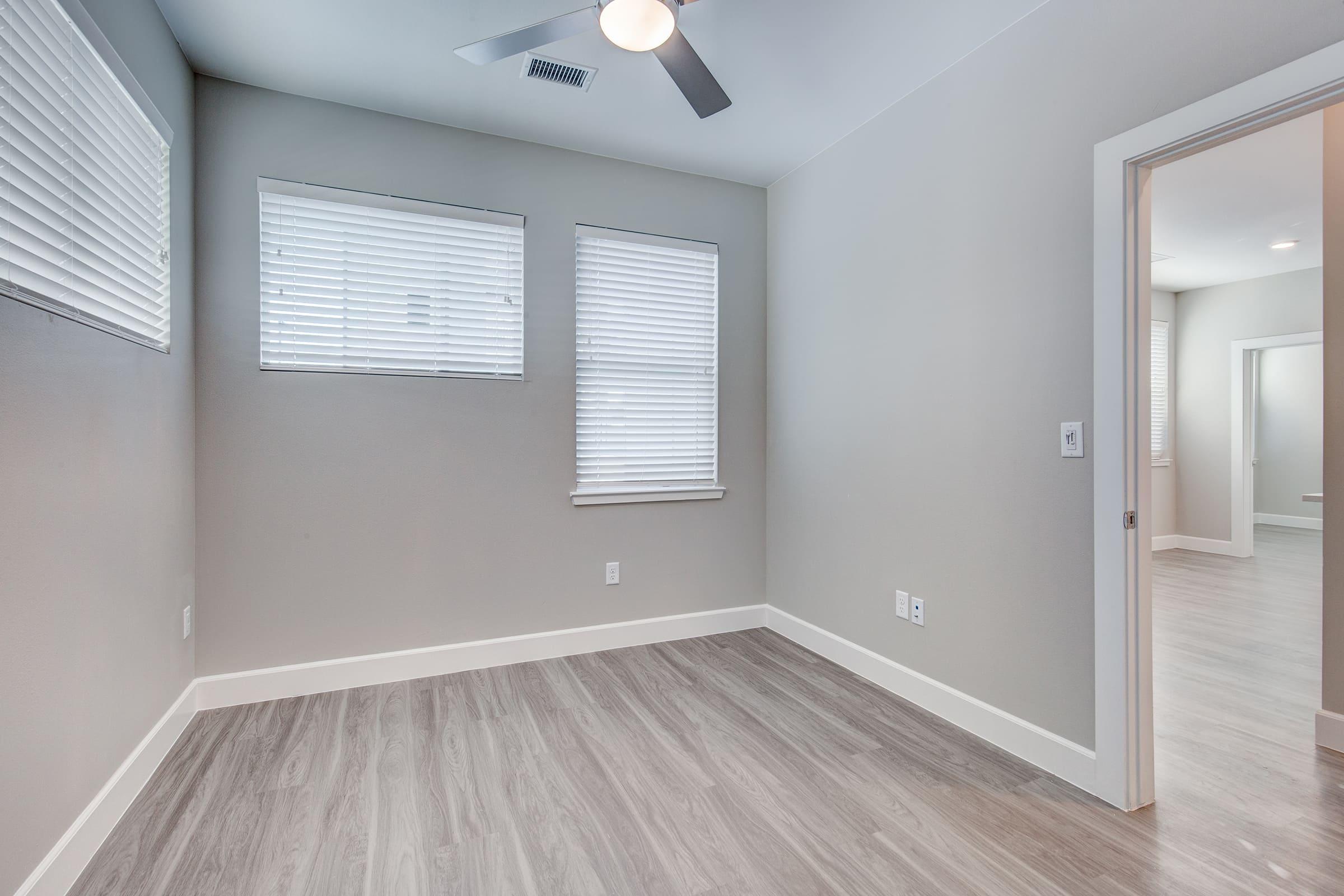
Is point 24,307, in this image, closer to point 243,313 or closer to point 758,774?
point 243,313

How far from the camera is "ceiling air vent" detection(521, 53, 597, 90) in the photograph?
2.43 metres

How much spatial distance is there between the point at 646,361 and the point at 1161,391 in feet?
20.1

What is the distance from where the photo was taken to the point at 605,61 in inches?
96.0

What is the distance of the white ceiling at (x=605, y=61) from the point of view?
2.15 meters

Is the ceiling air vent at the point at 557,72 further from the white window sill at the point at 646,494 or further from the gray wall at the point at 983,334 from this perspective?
the white window sill at the point at 646,494

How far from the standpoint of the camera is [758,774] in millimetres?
2104

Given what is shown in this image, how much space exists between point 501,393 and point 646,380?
81 centimetres

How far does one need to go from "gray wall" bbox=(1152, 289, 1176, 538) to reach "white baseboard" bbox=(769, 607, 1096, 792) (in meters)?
5.29

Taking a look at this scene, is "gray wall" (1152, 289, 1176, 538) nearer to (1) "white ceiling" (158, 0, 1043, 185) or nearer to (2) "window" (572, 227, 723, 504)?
(1) "white ceiling" (158, 0, 1043, 185)

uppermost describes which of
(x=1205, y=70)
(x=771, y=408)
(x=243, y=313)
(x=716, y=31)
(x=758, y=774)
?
(x=716, y=31)

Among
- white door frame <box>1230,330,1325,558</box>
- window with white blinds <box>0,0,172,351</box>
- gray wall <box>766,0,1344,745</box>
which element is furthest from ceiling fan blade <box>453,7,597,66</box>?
white door frame <box>1230,330,1325,558</box>

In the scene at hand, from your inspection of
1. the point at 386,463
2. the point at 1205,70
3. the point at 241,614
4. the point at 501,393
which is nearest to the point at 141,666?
the point at 241,614

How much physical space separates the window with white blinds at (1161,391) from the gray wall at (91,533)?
26.4 feet

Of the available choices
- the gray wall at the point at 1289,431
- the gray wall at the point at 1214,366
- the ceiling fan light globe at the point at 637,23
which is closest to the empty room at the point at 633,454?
the ceiling fan light globe at the point at 637,23
